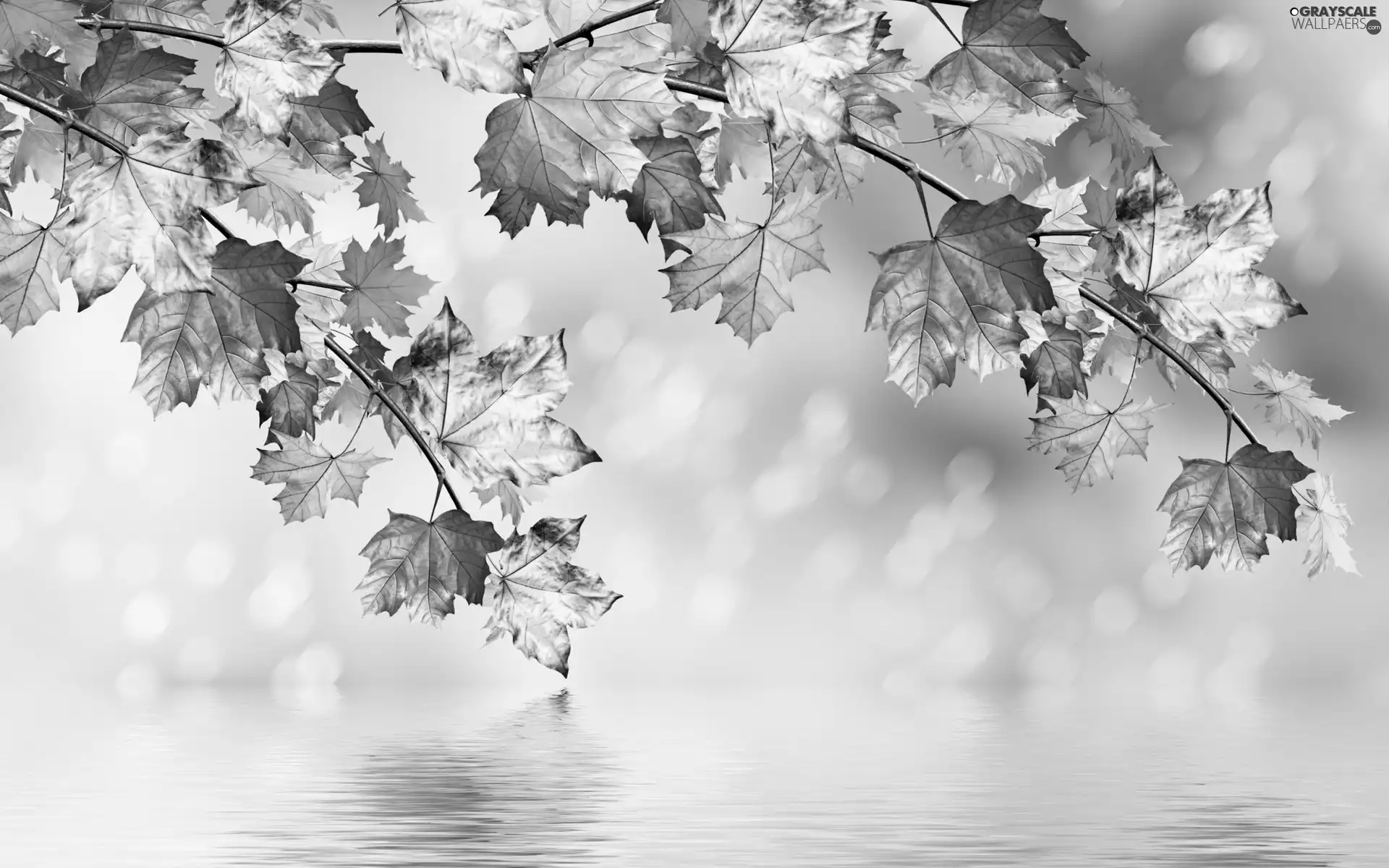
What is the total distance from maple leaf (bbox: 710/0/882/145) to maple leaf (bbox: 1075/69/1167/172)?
0.57 meters

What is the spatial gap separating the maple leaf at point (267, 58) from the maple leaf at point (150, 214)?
4cm

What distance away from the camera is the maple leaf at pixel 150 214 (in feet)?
1.87

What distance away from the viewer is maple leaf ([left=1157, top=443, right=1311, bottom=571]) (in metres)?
0.70

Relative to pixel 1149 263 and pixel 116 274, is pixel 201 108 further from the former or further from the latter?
pixel 1149 263

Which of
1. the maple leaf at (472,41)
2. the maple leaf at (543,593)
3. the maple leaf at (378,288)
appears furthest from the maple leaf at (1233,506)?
the maple leaf at (378,288)

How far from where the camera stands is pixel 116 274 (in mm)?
569

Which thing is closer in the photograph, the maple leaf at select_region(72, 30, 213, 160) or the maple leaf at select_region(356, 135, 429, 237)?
the maple leaf at select_region(72, 30, 213, 160)

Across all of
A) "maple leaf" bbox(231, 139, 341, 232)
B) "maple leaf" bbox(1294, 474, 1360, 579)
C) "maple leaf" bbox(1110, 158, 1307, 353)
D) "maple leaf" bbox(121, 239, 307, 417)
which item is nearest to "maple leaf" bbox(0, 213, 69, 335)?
"maple leaf" bbox(121, 239, 307, 417)

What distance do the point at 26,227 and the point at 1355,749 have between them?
3773 millimetres

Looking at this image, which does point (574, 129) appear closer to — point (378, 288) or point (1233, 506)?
point (1233, 506)

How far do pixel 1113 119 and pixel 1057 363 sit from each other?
384 mm

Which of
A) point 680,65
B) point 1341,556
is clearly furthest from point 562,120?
point 1341,556

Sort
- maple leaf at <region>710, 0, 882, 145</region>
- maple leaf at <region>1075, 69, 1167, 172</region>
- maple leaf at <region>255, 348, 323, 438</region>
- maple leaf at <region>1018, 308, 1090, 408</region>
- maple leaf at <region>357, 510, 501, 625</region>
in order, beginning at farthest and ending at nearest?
1. maple leaf at <region>1075, 69, 1167, 172</region>
2. maple leaf at <region>255, 348, 323, 438</region>
3. maple leaf at <region>1018, 308, 1090, 408</region>
4. maple leaf at <region>357, 510, 501, 625</region>
5. maple leaf at <region>710, 0, 882, 145</region>

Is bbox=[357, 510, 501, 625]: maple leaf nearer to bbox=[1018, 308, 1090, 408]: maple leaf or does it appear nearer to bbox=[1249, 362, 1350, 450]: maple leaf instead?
bbox=[1018, 308, 1090, 408]: maple leaf
